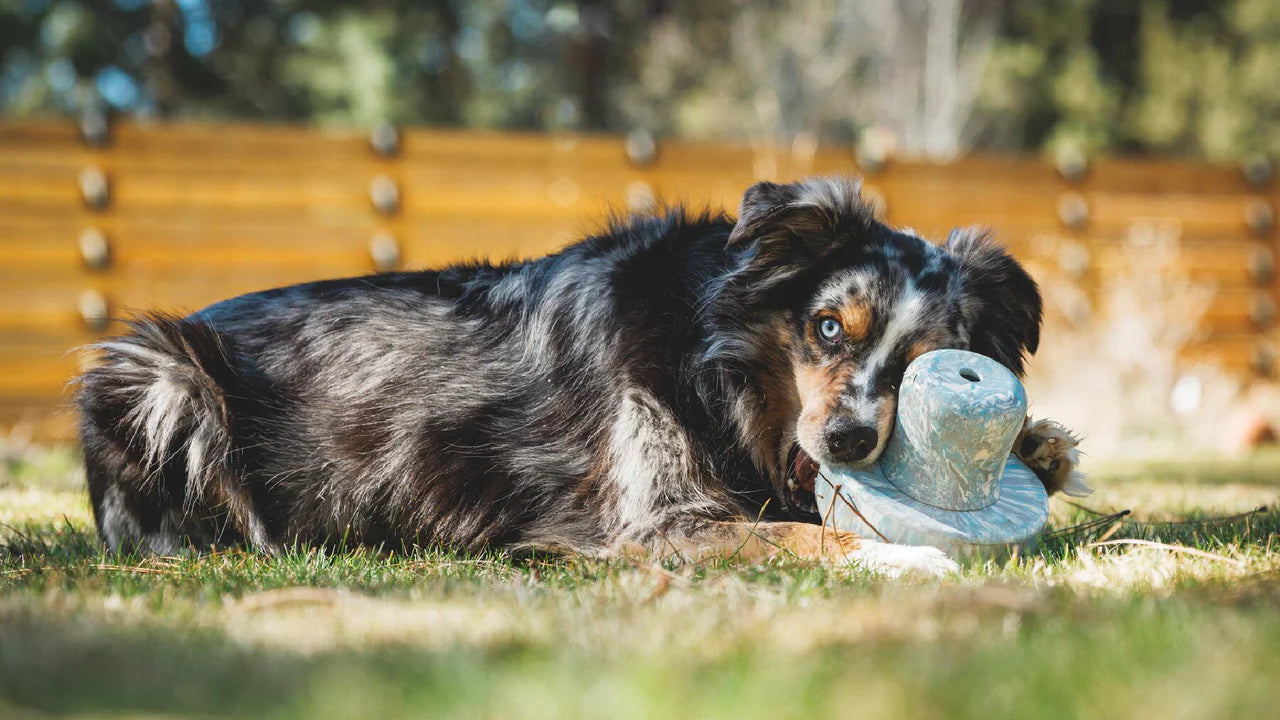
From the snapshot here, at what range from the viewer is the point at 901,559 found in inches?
109

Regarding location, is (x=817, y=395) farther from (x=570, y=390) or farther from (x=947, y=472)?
(x=570, y=390)

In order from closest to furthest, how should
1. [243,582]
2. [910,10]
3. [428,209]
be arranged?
1. [243,582]
2. [428,209]
3. [910,10]

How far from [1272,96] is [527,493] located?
74.9 feet

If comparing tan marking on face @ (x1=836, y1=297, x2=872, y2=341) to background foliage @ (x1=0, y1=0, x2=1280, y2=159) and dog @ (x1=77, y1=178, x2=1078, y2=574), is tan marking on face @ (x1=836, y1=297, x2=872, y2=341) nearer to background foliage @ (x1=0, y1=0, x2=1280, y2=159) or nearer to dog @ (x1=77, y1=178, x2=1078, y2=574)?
dog @ (x1=77, y1=178, x2=1078, y2=574)

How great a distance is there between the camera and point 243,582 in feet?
8.71

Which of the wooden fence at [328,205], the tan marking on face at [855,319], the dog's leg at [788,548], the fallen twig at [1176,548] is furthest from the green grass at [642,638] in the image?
the wooden fence at [328,205]

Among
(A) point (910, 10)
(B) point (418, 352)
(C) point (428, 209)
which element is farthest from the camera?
(A) point (910, 10)

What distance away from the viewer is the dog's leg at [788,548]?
275cm

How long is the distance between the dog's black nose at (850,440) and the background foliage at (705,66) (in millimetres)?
14472

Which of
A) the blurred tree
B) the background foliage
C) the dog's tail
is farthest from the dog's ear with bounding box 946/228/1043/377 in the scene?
the blurred tree

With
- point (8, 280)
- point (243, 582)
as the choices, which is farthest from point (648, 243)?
point (8, 280)

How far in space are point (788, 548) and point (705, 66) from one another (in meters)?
22.2

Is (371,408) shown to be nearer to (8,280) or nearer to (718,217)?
(718,217)

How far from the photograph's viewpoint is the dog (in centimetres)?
321
